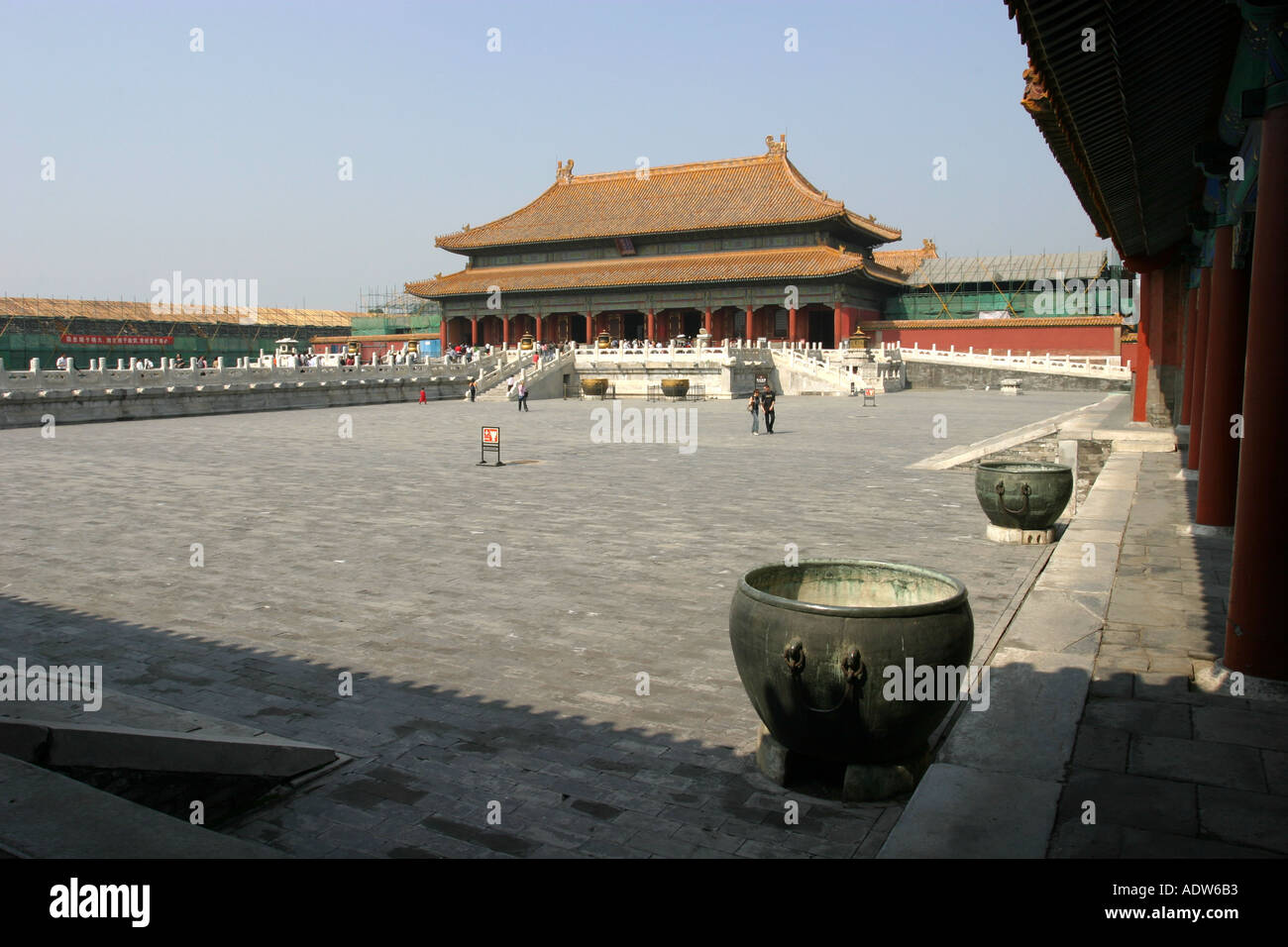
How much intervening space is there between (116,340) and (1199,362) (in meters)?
54.1

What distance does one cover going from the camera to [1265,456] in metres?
4.93

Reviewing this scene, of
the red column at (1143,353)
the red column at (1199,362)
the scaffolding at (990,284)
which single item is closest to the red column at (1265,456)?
the red column at (1199,362)

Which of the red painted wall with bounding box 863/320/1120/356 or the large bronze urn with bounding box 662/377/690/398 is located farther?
the red painted wall with bounding box 863/320/1120/356

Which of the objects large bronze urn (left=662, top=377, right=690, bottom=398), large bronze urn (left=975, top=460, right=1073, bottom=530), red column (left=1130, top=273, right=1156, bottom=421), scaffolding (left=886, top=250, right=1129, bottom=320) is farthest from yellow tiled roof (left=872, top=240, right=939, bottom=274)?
large bronze urn (left=975, top=460, right=1073, bottom=530)

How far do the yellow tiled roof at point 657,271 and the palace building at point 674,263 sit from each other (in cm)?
9

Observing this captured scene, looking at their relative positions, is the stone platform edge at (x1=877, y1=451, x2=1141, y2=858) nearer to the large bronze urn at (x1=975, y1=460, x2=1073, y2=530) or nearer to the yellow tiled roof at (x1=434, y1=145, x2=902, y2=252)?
the large bronze urn at (x1=975, y1=460, x2=1073, y2=530)

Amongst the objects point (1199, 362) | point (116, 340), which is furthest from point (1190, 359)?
point (116, 340)

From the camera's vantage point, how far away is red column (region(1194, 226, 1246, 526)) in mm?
8383

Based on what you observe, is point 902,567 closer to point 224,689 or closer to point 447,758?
point 447,758

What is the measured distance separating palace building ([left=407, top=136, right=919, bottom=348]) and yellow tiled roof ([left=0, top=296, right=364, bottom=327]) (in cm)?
1434

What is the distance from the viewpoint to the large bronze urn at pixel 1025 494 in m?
9.59

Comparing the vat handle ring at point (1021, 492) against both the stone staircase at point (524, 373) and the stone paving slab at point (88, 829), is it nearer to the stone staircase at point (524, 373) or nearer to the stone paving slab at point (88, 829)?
the stone paving slab at point (88, 829)

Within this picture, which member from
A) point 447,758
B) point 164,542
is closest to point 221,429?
point 164,542

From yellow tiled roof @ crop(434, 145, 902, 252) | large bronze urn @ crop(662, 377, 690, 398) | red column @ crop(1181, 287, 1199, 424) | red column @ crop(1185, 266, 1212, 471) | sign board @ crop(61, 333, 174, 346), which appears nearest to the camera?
red column @ crop(1185, 266, 1212, 471)
